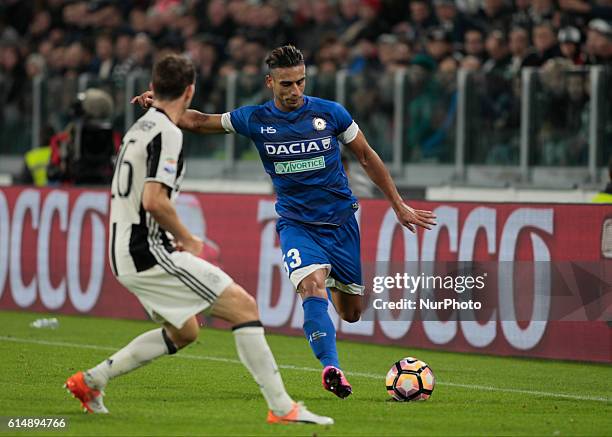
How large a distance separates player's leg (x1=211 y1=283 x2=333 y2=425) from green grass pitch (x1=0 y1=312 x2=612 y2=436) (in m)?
0.10

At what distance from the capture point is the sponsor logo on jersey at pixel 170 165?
7.17m

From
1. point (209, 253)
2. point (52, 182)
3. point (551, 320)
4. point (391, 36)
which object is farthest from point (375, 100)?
point (551, 320)

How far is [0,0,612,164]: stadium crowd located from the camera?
1552 cm

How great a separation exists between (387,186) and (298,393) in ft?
5.25

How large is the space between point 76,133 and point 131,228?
9.57 metres

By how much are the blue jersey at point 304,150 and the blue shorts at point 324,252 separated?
0.24 feet

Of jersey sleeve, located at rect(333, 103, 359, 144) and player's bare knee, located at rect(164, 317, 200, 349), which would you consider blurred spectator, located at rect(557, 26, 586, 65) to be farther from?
player's bare knee, located at rect(164, 317, 200, 349)

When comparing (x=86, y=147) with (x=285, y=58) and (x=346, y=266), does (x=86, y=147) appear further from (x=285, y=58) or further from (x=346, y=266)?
(x=285, y=58)

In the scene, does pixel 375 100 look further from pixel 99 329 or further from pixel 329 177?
pixel 329 177

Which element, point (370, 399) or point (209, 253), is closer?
point (370, 399)

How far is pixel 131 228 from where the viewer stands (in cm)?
736

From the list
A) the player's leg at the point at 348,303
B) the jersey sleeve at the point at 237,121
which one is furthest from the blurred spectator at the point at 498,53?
the jersey sleeve at the point at 237,121

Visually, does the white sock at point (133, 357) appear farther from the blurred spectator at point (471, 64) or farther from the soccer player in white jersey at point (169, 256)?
the blurred spectator at point (471, 64)

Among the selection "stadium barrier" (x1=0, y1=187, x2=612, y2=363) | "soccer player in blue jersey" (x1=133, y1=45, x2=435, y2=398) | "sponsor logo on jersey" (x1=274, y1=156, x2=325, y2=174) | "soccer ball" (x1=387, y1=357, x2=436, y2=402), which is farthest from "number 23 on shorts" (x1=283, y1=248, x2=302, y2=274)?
"stadium barrier" (x1=0, y1=187, x2=612, y2=363)
